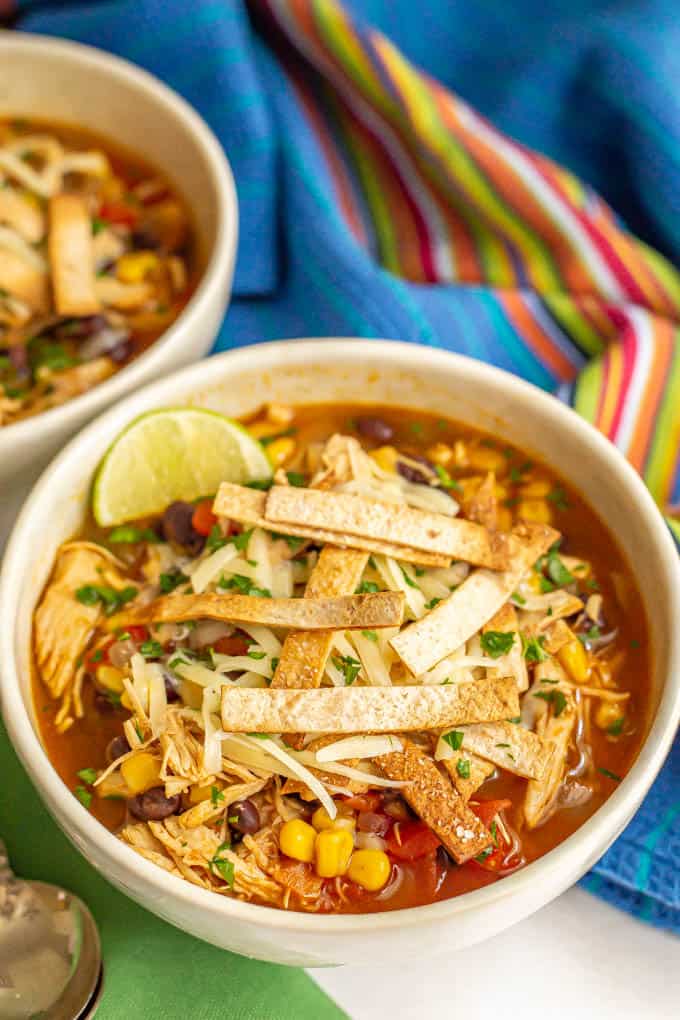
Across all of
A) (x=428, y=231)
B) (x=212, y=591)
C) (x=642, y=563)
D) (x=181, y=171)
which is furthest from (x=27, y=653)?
(x=428, y=231)

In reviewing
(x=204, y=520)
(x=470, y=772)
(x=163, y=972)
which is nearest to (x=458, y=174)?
(x=204, y=520)

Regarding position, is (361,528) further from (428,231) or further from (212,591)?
(428,231)

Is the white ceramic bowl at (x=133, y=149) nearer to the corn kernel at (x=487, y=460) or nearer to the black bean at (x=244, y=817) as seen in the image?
the corn kernel at (x=487, y=460)

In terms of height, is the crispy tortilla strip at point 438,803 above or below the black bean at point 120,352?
below

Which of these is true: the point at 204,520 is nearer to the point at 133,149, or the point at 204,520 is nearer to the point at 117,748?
the point at 117,748

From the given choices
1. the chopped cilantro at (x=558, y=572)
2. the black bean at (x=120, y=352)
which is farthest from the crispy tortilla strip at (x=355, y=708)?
the black bean at (x=120, y=352)

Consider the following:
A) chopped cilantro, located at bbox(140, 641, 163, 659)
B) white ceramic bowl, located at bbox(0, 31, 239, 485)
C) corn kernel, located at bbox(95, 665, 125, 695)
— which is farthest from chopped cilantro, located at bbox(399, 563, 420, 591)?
white ceramic bowl, located at bbox(0, 31, 239, 485)

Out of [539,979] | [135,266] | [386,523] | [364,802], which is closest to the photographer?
[364,802]
